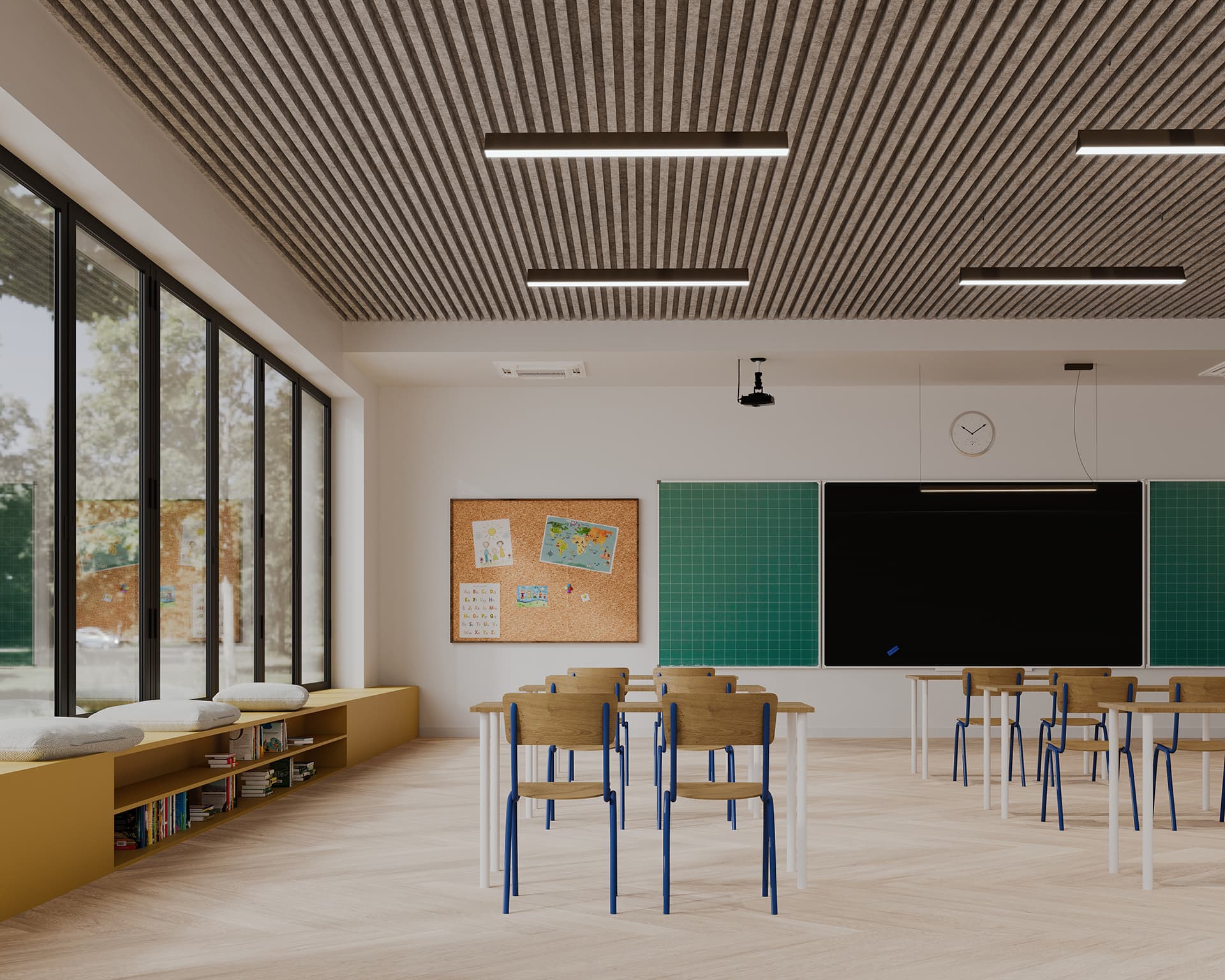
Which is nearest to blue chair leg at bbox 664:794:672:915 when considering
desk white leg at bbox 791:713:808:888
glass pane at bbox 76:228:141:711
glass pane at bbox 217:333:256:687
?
desk white leg at bbox 791:713:808:888

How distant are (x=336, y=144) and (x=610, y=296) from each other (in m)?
3.05

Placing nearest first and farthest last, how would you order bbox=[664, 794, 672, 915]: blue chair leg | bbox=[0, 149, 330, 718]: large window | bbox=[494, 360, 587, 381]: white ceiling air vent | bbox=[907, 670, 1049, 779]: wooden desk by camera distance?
bbox=[664, 794, 672, 915]: blue chair leg → bbox=[0, 149, 330, 718]: large window → bbox=[907, 670, 1049, 779]: wooden desk → bbox=[494, 360, 587, 381]: white ceiling air vent

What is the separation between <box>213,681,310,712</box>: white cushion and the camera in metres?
6.27

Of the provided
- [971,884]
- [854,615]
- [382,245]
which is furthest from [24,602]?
[854,615]

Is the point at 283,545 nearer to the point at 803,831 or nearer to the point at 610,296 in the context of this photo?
the point at 610,296

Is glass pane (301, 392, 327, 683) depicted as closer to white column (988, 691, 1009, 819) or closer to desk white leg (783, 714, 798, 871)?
desk white leg (783, 714, 798, 871)

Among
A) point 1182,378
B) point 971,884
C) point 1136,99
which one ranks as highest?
point 1136,99

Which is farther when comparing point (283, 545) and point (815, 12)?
point (283, 545)

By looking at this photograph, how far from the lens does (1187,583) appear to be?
31.3ft

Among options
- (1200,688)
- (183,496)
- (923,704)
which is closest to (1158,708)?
(1200,688)

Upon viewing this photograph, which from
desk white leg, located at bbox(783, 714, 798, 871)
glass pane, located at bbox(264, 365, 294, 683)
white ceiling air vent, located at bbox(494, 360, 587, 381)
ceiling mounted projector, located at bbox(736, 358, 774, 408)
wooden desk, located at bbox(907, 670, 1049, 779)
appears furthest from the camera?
white ceiling air vent, located at bbox(494, 360, 587, 381)

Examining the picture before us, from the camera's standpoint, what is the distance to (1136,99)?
14.8ft

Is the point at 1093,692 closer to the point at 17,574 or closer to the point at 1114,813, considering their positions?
the point at 1114,813

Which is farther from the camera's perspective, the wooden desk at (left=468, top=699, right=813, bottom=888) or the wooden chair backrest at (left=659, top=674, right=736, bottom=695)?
the wooden chair backrest at (left=659, top=674, right=736, bottom=695)
